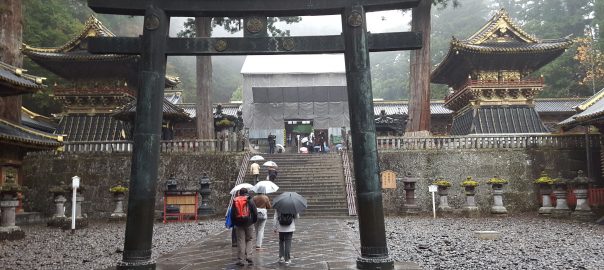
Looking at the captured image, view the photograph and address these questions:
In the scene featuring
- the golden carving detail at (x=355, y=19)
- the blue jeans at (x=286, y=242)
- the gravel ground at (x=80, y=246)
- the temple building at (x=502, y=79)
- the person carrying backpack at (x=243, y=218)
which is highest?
the temple building at (x=502, y=79)

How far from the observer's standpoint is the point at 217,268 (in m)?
7.26

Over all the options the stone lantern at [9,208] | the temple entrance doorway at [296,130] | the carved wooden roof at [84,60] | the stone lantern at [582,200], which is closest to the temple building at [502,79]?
the stone lantern at [582,200]

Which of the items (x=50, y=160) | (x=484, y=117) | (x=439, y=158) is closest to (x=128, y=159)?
(x=50, y=160)

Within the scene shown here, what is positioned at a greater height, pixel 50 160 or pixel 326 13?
pixel 326 13

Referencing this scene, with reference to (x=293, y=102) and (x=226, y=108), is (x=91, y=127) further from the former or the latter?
(x=293, y=102)

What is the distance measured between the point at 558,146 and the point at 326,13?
1861 cm

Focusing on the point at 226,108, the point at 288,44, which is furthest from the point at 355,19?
the point at 226,108

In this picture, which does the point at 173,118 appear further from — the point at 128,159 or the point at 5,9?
the point at 5,9

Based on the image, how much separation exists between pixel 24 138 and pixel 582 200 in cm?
2138

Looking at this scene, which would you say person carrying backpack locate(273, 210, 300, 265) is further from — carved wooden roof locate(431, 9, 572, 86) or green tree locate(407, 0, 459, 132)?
carved wooden roof locate(431, 9, 572, 86)

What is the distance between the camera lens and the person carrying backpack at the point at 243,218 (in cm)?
716

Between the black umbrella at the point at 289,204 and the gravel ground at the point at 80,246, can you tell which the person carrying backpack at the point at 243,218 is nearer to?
the black umbrella at the point at 289,204

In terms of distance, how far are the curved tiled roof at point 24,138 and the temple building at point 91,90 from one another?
733cm

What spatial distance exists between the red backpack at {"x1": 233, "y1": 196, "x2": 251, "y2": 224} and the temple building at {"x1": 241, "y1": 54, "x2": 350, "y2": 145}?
2751cm
